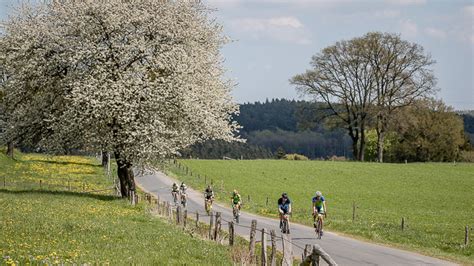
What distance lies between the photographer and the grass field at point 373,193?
3234 cm

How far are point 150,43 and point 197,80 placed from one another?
3811 mm

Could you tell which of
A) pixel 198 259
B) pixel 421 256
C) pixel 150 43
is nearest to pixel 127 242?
pixel 198 259

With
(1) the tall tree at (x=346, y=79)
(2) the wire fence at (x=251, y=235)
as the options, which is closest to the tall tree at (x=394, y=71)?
(1) the tall tree at (x=346, y=79)

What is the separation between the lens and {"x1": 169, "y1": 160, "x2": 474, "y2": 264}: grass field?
106 feet

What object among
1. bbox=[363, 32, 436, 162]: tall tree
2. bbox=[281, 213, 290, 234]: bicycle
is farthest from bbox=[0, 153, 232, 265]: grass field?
bbox=[363, 32, 436, 162]: tall tree

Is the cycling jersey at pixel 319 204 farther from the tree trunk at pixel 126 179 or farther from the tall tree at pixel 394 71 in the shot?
the tall tree at pixel 394 71

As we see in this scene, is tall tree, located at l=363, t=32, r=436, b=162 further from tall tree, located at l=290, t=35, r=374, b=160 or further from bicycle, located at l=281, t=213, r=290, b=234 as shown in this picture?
bicycle, located at l=281, t=213, r=290, b=234

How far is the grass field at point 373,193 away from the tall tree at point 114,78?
10.6 metres

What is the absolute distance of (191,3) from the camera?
41438 mm

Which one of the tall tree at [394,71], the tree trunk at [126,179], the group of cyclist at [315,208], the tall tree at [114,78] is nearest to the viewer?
the group of cyclist at [315,208]

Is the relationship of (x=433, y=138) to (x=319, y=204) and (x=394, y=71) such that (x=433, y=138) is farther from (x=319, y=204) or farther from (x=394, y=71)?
(x=319, y=204)

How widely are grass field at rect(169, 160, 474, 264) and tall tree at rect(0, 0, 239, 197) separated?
10600 millimetres

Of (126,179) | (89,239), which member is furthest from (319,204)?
(126,179)

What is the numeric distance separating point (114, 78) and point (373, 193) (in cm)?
3235
